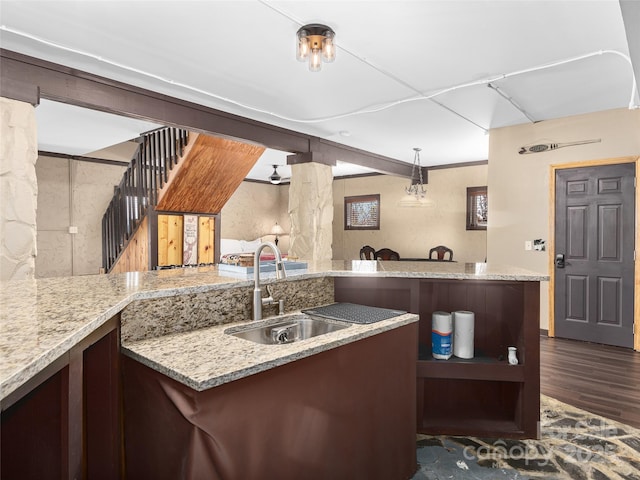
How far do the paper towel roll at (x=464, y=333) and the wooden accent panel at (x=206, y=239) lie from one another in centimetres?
447

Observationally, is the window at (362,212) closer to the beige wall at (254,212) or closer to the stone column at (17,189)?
the beige wall at (254,212)

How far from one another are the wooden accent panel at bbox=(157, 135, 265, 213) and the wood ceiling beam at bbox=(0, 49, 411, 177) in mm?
534

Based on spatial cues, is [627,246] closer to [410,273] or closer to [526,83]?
[526,83]

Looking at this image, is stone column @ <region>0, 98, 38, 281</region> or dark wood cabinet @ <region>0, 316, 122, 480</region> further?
stone column @ <region>0, 98, 38, 281</region>

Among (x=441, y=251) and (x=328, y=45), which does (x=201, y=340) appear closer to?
(x=328, y=45)

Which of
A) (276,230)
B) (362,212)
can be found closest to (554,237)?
(362,212)

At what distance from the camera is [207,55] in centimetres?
314

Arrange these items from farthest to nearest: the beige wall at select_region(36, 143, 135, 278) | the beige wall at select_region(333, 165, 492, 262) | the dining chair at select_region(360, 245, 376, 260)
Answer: the dining chair at select_region(360, 245, 376, 260), the beige wall at select_region(333, 165, 492, 262), the beige wall at select_region(36, 143, 135, 278)


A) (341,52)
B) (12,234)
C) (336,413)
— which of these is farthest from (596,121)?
(12,234)

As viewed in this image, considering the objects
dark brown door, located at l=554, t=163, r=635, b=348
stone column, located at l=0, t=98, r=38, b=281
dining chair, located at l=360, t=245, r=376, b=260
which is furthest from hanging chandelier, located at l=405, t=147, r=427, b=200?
stone column, located at l=0, t=98, r=38, b=281

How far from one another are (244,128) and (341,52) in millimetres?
1877

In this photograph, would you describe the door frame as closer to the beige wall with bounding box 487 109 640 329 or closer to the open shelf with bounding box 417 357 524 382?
the beige wall with bounding box 487 109 640 329

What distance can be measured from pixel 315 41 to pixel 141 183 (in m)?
4.01

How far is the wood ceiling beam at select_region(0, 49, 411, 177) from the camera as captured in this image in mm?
3057
